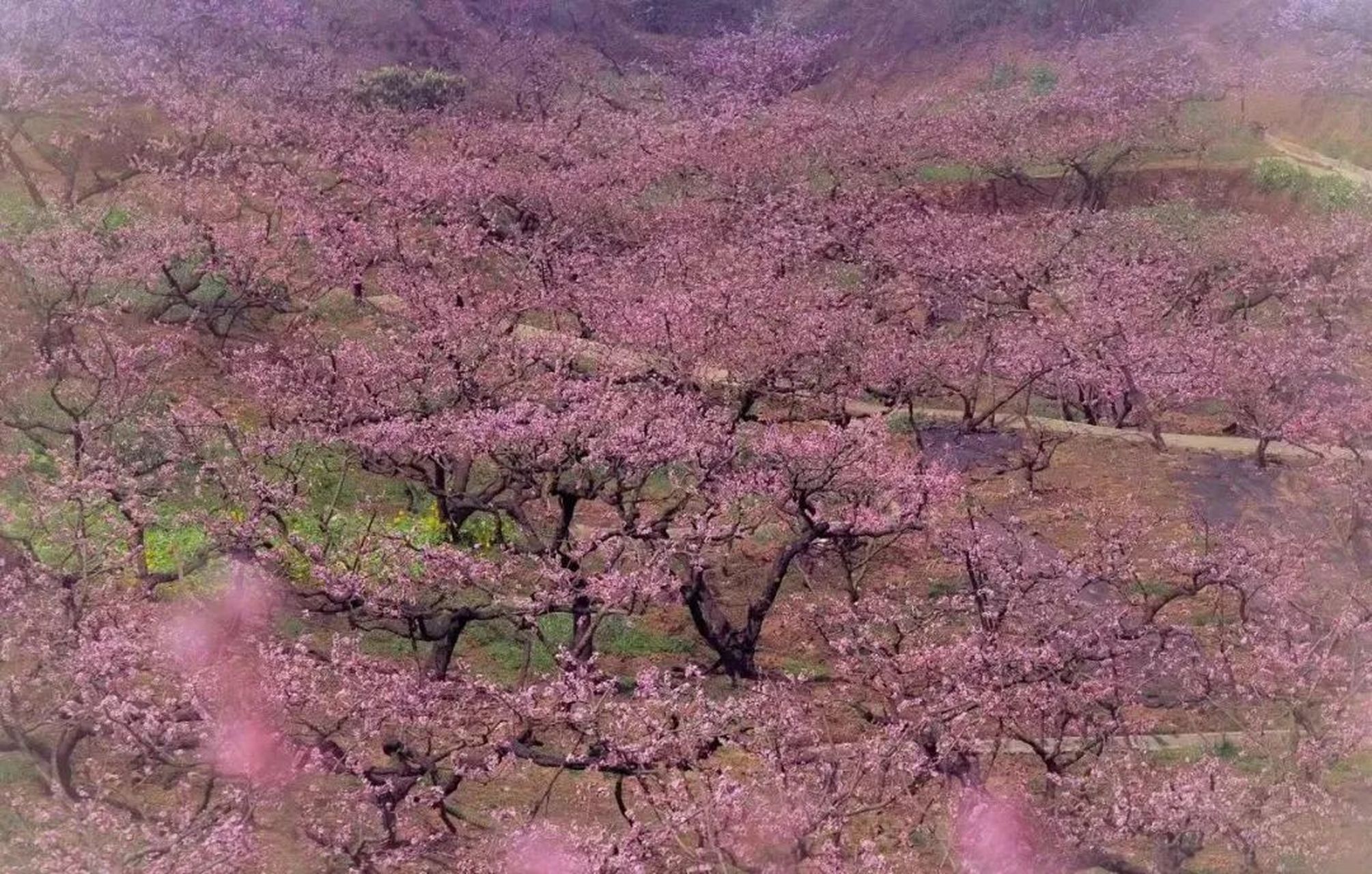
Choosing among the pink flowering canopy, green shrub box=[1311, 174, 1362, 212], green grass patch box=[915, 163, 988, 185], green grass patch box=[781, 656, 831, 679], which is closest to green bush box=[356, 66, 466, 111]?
the pink flowering canopy

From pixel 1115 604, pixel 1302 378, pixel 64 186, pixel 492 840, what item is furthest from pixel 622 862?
pixel 64 186

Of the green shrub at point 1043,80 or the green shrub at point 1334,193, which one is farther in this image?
the green shrub at point 1043,80

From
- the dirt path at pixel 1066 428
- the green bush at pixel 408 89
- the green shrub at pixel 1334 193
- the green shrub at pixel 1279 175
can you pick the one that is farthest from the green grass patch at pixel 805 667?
the green bush at pixel 408 89

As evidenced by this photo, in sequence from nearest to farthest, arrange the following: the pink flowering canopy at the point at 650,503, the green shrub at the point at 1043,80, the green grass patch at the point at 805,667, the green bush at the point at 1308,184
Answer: the pink flowering canopy at the point at 650,503 < the green grass patch at the point at 805,667 < the green bush at the point at 1308,184 < the green shrub at the point at 1043,80

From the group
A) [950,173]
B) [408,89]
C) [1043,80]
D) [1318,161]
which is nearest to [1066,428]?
[1318,161]

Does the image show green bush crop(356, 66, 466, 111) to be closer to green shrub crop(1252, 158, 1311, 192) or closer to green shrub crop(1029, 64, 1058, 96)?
green shrub crop(1029, 64, 1058, 96)

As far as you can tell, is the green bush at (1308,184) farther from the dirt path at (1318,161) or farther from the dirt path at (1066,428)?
the dirt path at (1066,428)

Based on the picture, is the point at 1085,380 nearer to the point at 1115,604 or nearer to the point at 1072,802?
the point at 1115,604
